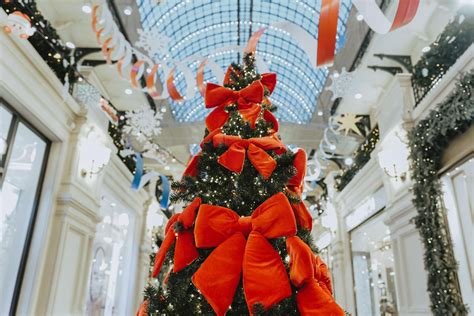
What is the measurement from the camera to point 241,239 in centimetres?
199

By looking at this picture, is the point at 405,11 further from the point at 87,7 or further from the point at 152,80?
the point at 87,7

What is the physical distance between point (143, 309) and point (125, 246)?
8.72m

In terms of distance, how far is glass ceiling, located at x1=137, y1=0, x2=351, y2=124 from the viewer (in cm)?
1121

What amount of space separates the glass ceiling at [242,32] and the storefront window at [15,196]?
447 cm

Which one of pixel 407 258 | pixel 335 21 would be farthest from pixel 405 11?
pixel 407 258

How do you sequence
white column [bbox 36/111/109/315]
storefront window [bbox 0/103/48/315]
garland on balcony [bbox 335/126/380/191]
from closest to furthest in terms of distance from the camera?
storefront window [bbox 0/103/48/315] < white column [bbox 36/111/109/315] < garland on balcony [bbox 335/126/380/191]

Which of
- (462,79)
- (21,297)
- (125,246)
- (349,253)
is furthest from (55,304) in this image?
(349,253)

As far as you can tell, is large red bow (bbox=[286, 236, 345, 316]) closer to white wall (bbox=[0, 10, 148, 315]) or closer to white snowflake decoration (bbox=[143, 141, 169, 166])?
white wall (bbox=[0, 10, 148, 315])

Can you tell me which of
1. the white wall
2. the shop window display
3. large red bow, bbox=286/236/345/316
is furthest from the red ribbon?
the shop window display

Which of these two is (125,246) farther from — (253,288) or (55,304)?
(253,288)

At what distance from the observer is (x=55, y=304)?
579 cm

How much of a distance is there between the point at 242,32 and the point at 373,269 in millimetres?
10076

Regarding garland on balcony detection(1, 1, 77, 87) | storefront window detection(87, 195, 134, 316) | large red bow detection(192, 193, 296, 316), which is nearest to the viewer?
large red bow detection(192, 193, 296, 316)

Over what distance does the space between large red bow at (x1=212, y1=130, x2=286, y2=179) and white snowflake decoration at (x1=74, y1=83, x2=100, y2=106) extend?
Answer: 4956 millimetres
